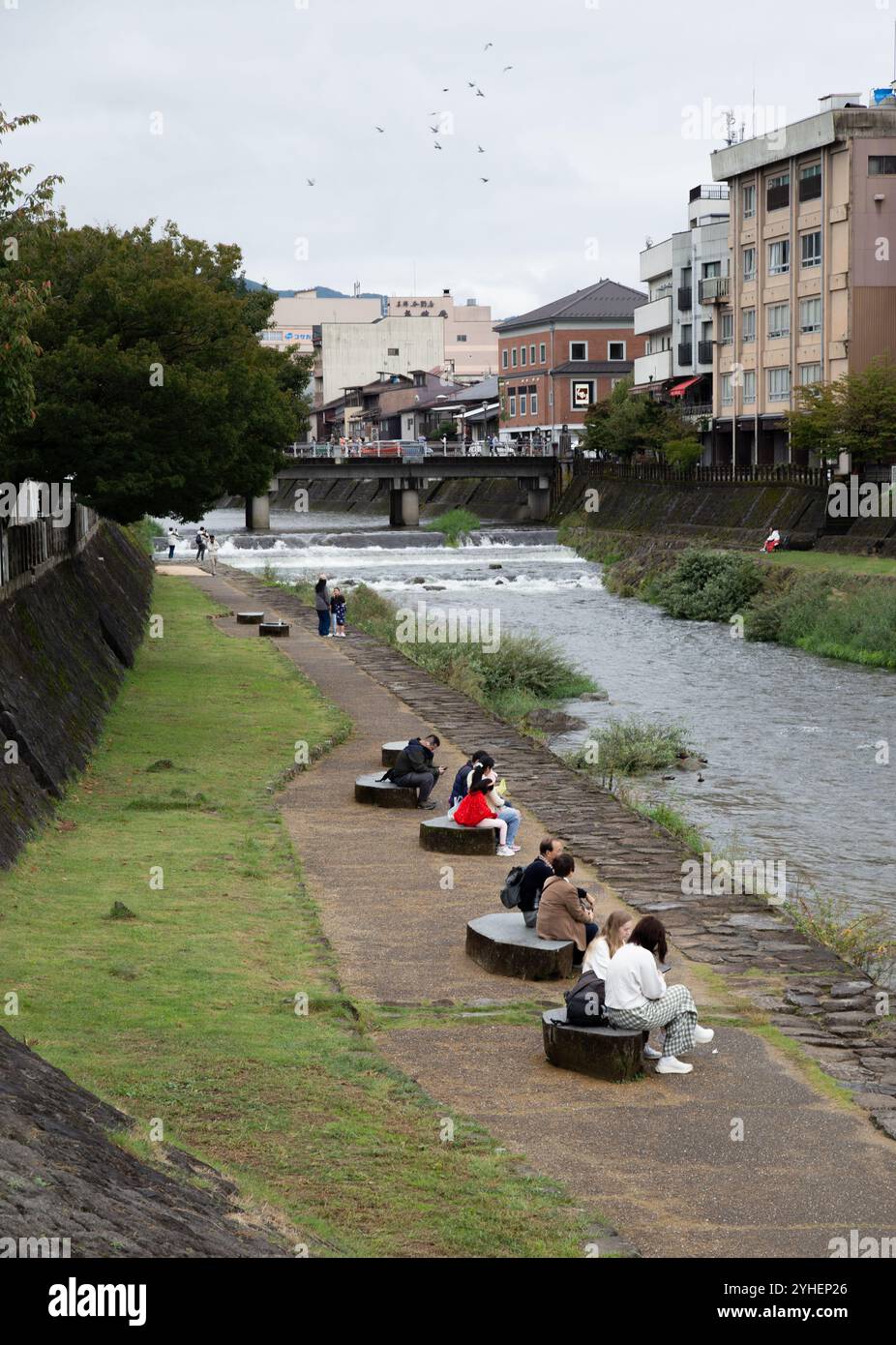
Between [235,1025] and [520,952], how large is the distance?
2871mm

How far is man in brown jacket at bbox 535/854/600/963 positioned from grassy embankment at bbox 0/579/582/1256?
6.36ft

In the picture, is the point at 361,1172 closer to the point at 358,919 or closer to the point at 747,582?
the point at 358,919

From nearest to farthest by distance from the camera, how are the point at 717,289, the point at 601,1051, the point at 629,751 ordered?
the point at 601,1051, the point at 629,751, the point at 717,289

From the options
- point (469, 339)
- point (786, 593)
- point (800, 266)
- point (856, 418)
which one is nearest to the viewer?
point (786, 593)

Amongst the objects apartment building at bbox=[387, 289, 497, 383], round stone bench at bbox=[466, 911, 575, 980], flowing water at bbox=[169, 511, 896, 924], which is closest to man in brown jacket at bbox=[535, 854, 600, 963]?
round stone bench at bbox=[466, 911, 575, 980]

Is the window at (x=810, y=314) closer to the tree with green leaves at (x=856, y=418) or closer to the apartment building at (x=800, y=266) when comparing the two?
the apartment building at (x=800, y=266)

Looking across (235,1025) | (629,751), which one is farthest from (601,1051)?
(629,751)

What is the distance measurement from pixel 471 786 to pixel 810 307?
2175 inches

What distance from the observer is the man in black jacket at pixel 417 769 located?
66.6 ft

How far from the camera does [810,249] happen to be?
6819 cm

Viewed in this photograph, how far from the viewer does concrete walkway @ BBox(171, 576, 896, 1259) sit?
28.0 feet

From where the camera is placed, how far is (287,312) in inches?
7559

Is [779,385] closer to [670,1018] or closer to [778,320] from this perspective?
[778,320]
